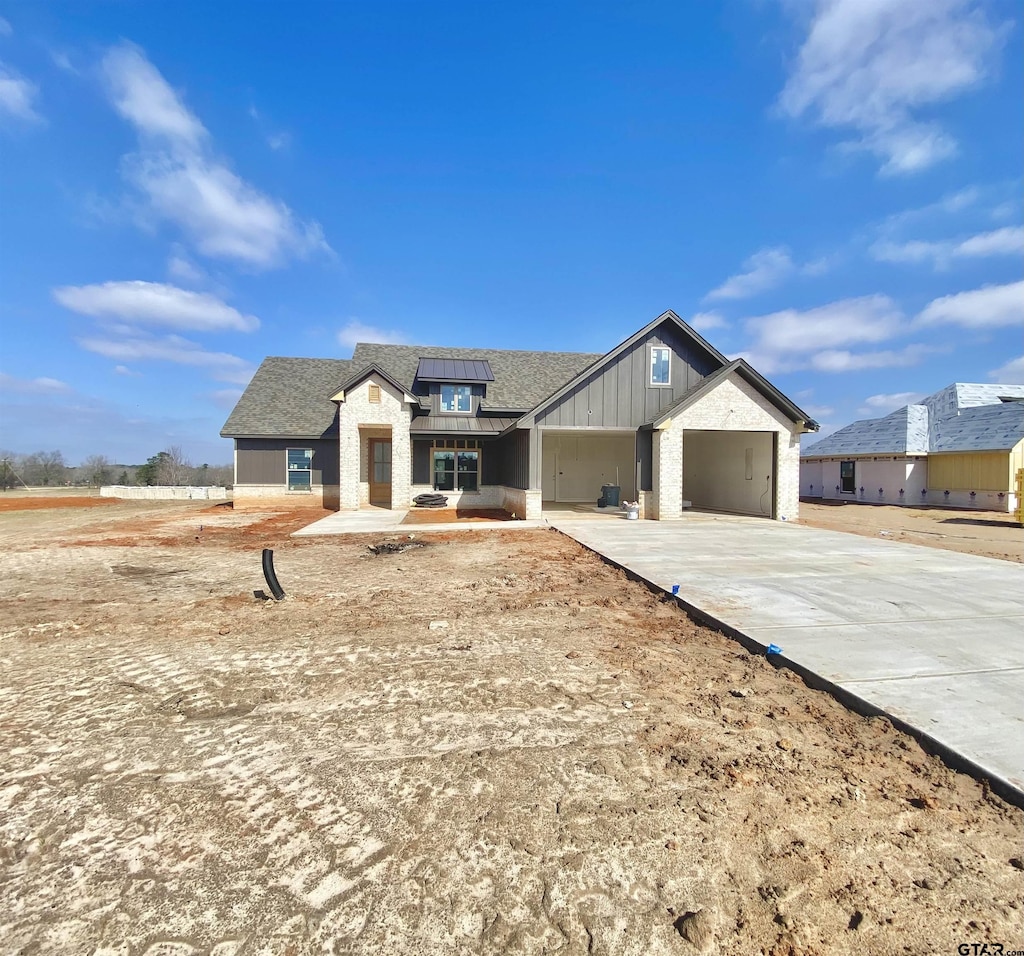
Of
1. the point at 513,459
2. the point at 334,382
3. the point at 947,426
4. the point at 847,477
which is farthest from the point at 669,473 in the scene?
the point at 947,426

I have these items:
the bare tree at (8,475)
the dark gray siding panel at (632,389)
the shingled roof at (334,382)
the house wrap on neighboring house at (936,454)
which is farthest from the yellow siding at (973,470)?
the bare tree at (8,475)

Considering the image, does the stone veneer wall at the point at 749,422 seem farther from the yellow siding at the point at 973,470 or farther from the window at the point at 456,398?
the yellow siding at the point at 973,470

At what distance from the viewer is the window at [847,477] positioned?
29469 millimetres

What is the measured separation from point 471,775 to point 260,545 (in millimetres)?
10906

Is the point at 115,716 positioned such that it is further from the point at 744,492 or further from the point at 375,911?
the point at 744,492

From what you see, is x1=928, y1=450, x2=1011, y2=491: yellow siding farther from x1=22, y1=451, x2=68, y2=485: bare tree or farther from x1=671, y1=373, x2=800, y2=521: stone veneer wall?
x1=22, y1=451, x2=68, y2=485: bare tree

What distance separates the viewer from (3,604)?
22.4 feet

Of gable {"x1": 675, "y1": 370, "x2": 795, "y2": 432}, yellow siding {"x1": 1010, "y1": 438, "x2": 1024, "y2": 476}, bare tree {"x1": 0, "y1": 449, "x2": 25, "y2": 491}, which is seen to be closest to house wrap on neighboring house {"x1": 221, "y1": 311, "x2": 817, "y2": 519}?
gable {"x1": 675, "y1": 370, "x2": 795, "y2": 432}

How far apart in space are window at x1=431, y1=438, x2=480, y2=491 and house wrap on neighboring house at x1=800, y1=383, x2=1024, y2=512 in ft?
73.5

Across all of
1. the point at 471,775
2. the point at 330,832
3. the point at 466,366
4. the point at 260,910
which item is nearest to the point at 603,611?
the point at 471,775

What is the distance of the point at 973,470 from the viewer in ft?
77.4

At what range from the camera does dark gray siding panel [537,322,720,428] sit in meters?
17.0

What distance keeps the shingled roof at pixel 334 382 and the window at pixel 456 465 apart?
2.03m

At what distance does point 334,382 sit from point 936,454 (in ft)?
102
